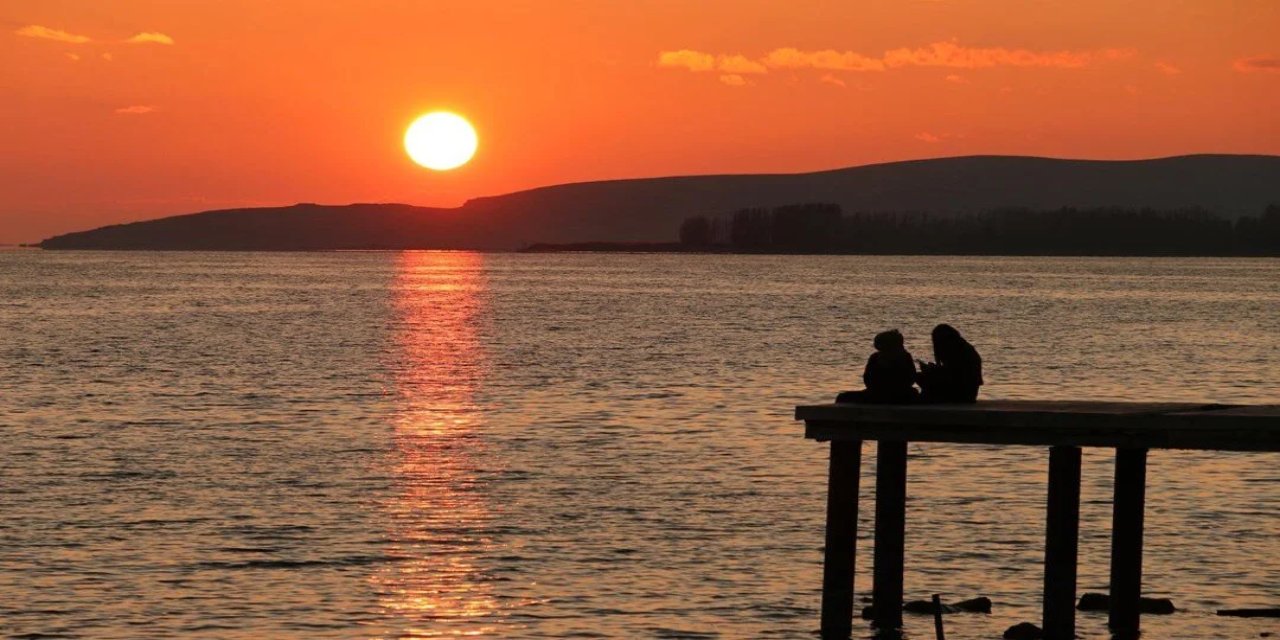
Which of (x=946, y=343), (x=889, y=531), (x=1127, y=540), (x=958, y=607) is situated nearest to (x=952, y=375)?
(x=946, y=343)

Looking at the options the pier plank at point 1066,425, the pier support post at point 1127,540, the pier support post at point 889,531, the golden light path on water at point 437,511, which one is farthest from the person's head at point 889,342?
the golden light path on water at point 437,511

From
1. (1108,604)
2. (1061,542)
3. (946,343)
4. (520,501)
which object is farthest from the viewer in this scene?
(520,501)

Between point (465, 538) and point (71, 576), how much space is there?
19.9 feet

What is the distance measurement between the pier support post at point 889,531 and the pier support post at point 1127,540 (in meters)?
2.39

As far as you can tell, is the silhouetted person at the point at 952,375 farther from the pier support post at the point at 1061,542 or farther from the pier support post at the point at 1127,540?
the pier support post at the point at 1127,540

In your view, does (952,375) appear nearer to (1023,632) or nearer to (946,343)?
(946,343)

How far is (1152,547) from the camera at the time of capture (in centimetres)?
2845

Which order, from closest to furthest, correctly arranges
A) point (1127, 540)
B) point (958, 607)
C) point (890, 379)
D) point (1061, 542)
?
point (1061, 542), point (890, 379), point (1127, 540), point (958, 607)

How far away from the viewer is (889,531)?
2236 cm

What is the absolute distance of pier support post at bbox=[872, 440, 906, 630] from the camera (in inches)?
872

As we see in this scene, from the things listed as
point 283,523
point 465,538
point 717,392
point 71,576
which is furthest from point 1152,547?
point 717,392

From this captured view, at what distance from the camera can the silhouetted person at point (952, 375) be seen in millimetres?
21516

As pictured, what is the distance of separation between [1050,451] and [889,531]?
2.31 metres

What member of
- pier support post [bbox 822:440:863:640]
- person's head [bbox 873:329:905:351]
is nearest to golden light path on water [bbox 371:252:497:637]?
pier support post [bbox 822:440:863:640]
